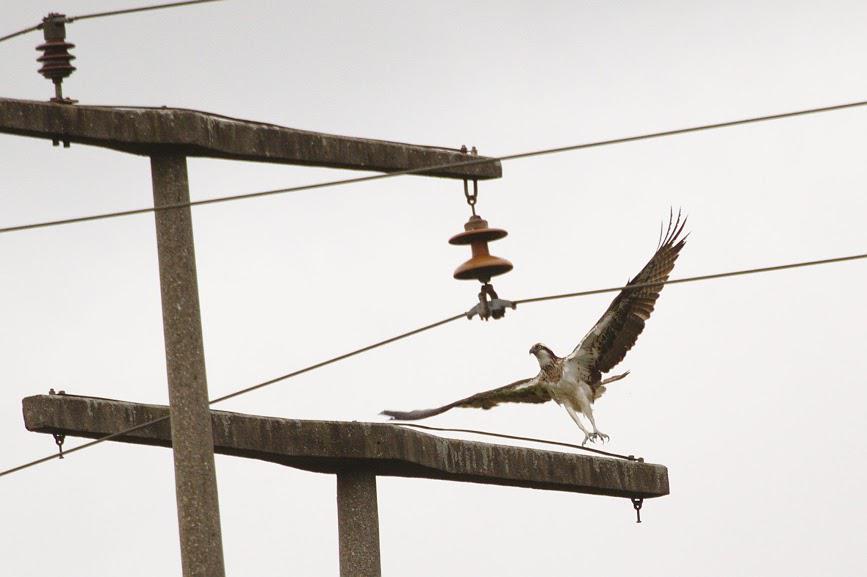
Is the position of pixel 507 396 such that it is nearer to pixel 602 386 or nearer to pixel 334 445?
pixel 602 386

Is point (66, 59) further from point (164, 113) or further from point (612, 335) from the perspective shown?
point (612, 335)

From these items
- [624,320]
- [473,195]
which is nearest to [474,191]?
[473,195]

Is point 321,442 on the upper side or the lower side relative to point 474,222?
lower

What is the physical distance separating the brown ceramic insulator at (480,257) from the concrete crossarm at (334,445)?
869 mm

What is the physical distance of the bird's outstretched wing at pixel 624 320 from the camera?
1350cm

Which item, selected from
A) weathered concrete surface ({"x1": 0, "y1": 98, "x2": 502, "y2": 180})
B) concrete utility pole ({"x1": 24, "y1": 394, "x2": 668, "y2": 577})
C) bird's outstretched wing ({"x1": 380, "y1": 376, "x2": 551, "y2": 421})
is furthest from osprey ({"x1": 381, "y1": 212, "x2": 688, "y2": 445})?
weathered concrete surface ({"x1": 0, "y1": 98, "x2": 502, "y2": 180})

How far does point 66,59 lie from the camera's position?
8.39 meters

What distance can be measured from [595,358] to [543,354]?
15.9 inches

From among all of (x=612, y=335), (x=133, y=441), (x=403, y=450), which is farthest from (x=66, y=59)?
(x=612, y=335)

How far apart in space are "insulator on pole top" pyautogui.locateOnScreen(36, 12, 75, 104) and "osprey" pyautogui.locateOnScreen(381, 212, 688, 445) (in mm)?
5373

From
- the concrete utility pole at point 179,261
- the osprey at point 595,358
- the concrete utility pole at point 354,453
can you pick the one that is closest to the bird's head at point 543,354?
the osprey at point 595,358

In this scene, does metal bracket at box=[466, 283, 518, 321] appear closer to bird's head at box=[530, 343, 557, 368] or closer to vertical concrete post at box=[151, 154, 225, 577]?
vertical concrete post at box=[151, 154, 225, 577]

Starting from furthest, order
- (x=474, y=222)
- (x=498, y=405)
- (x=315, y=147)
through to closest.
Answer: (x=498, y=405), (x=474, y=222), (x=315, y=147)

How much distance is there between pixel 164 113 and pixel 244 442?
173 cm
